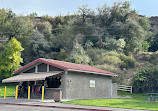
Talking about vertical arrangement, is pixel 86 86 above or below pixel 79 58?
below

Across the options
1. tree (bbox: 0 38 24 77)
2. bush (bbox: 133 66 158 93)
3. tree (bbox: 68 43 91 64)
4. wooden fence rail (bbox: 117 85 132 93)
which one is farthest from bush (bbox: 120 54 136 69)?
tree (bbox: 0 38 24 77)

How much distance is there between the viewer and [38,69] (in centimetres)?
2833

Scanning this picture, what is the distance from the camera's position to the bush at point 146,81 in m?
35.8

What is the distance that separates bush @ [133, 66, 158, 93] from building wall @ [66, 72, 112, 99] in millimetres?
6443

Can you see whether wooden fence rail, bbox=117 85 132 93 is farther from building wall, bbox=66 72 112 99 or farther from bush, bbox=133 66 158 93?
building wall, bbox=66 72 112 99

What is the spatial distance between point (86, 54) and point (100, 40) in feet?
25.1

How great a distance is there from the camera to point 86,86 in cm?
2803

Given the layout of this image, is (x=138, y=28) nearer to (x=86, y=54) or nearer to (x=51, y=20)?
(x=86, y=54)

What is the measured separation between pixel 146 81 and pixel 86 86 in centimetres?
1160

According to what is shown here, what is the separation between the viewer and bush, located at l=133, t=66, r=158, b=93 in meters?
35.8

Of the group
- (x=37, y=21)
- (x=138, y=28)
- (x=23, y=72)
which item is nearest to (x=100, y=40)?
(x=138, y=28)

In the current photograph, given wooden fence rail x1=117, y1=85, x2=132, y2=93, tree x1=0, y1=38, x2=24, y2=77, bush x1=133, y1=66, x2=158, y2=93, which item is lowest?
wooden fence rail x1=117, y1=85, x2=132, y2=93

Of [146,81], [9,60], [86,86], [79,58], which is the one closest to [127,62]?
[79,58]

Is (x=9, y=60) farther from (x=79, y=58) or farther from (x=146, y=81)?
(x=146, y=81)
